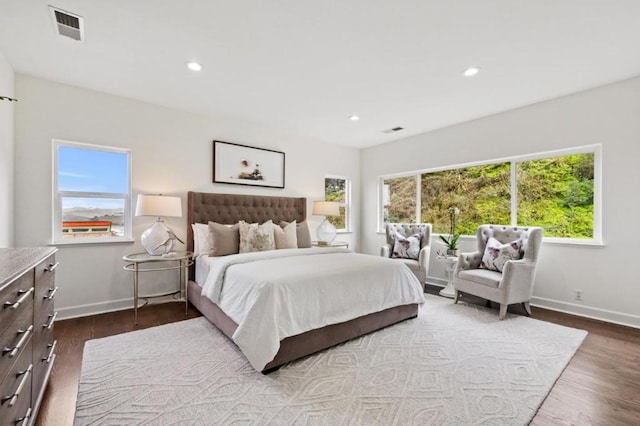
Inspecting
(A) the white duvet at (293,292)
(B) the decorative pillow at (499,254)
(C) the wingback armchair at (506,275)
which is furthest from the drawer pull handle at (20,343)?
(B) the decorative pillow at (499,254)

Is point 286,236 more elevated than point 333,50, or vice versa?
point 333,50

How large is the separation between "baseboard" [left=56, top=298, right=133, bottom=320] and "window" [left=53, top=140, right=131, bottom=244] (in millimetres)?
738

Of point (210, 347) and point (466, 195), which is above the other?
point (466, 195)

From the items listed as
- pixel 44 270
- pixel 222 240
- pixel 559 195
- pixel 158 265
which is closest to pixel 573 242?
pixel 559 195

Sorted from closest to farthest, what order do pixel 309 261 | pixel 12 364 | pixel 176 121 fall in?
pixel 12 364, pixel 309 261, pixel 176 121

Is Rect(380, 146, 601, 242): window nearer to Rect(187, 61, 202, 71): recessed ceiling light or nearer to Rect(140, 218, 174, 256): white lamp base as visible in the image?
Rect(187, 61, 202, 71): recessed ceiling light

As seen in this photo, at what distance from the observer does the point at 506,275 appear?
319 cm

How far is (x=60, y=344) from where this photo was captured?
2.55 metres

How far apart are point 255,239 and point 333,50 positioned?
2.27m

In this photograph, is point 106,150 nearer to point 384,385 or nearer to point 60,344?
point 60,344

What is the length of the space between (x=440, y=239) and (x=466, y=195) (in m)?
0.81

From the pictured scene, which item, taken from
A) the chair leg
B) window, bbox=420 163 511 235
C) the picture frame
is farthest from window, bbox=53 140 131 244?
window, bbox=420 163 511 235

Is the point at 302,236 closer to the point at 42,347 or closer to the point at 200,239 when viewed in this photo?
the point at 200,239

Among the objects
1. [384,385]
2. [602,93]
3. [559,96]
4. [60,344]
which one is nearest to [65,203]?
[60,344]
